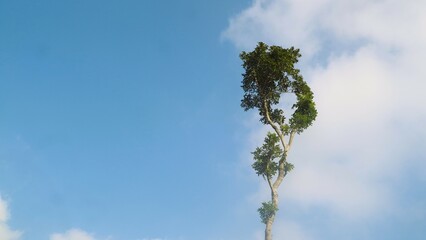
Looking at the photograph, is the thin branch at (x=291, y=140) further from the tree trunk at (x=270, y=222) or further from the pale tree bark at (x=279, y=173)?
the tree trunk at (x=270, y=222)

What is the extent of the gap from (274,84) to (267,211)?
12247mm

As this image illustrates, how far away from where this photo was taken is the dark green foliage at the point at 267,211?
28.2m

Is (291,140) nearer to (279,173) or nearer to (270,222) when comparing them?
(279,173)

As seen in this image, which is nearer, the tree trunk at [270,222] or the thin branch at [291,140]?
the tree trunk at [270,222]

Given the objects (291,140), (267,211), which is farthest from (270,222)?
(291,140)

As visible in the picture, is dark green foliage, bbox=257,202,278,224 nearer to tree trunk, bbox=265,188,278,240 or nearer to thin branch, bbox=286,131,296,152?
tree trunk, bbox=265,188,278,240

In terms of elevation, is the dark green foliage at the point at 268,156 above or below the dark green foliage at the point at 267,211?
above

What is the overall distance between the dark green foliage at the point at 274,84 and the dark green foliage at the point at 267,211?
288 inches

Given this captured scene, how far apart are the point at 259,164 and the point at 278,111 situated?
5838 mm

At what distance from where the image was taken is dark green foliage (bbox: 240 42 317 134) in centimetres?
3281

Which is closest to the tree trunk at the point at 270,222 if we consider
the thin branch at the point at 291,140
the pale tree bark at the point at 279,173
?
the pale tree bark at the point at 279,173

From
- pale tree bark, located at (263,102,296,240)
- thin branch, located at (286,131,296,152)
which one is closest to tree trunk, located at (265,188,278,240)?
pale tree bark, located at (263,102,296,240)

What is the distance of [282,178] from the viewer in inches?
1185

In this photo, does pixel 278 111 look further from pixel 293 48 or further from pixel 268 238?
pixel 268 238
